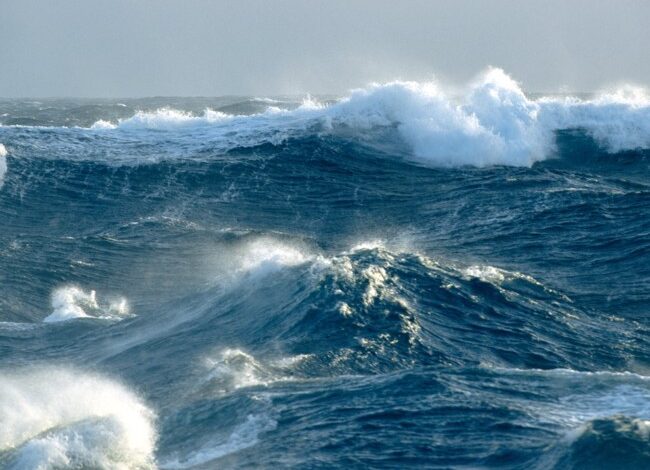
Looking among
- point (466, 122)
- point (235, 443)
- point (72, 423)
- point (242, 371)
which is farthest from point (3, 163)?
point (235, 443)

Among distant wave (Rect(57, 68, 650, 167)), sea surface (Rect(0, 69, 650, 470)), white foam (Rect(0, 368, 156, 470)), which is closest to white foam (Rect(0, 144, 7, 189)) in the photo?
sea surface (Rect(0, 69, 650, 470))

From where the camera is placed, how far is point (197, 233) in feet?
115

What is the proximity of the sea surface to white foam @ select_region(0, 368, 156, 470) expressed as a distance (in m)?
0.06

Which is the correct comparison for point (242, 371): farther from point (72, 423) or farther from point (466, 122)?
point (466, 122)

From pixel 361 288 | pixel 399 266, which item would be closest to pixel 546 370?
pixel 361 288

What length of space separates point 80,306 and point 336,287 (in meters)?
8.89

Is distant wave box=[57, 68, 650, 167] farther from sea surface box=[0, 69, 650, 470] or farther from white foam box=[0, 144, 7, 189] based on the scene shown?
white foam box=[0, 144, 7, 189]

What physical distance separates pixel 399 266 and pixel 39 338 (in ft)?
30.6

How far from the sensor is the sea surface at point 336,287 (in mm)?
16422

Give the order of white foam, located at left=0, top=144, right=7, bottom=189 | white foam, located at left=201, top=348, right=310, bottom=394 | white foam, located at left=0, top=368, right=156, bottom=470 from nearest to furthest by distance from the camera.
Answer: white foam, located at left=0, top=368, right=156, bottom=470 → white foam, located at left=201, top=348, right=310, bottom=394 → white foam, located at left=0, top=144, right=7, bottom=189

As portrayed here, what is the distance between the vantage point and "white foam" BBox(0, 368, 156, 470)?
16.1m

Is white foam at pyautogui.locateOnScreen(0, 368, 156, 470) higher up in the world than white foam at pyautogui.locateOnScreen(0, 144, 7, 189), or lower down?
lower down

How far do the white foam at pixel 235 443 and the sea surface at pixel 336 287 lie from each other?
4cm

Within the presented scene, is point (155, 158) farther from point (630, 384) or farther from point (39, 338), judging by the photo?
point (630, 384)
